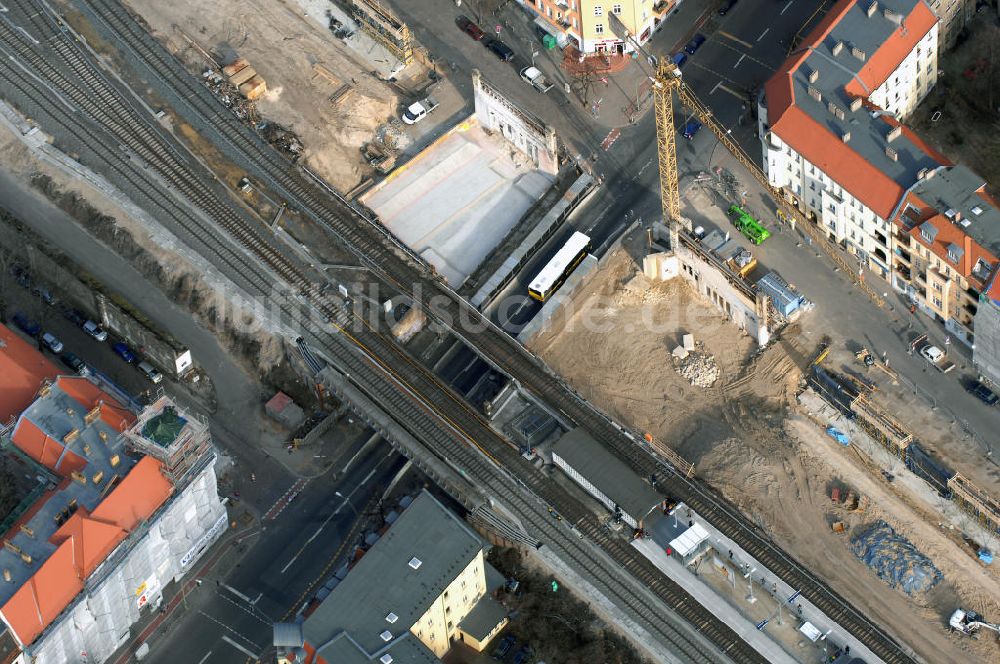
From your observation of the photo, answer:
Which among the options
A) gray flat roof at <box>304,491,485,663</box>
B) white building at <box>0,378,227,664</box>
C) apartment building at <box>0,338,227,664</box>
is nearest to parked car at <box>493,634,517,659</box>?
gray flat roof at <box>304,491,485,663</box>

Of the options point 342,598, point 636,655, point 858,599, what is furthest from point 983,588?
point 342,598

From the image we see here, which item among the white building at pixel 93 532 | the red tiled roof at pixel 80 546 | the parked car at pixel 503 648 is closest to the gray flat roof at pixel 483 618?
the parked car at pixel 503 648

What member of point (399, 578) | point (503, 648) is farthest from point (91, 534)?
point (503, 648)

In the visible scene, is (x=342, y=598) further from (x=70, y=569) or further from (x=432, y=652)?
(x=70, y=569)

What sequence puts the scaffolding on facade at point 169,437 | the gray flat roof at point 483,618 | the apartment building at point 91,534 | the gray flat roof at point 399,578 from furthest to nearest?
the gray flat roof at point 483,618, the scaffolding on facade at point 169,437, the gray flat roof at point 399,578, the apartment building at point 91,534

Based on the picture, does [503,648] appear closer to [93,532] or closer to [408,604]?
[408,604]

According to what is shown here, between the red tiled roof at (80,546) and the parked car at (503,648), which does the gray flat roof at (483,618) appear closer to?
the parked car at (503,648)
